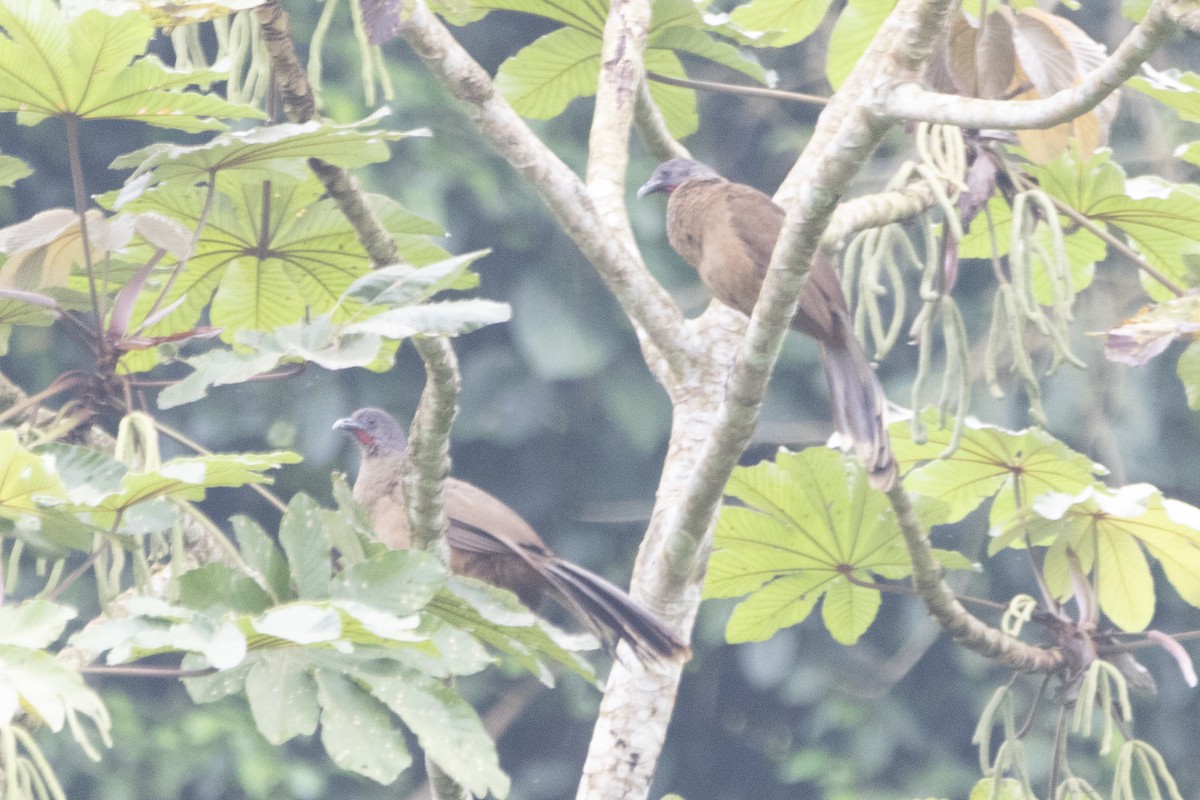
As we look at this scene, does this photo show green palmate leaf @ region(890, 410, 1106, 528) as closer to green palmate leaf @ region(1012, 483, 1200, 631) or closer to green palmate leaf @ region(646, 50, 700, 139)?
green palmate leaf @ region(1012, 483, 1200, 631)

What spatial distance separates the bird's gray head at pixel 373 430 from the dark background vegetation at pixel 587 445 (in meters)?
0.23

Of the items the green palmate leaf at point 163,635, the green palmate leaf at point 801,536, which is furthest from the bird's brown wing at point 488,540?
the green palmate leaf at point 163,635

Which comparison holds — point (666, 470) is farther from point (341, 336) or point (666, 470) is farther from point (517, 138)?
point (341, 336)

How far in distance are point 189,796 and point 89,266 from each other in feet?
9.38

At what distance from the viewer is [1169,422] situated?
387 centimetres

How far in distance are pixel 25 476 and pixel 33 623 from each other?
16cm

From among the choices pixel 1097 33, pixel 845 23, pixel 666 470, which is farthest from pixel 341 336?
pixel 1097 33

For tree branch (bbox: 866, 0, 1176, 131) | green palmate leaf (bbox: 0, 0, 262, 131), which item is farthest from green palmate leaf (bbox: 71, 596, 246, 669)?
tree branch (bbox: 866, 0, 1176, 131)

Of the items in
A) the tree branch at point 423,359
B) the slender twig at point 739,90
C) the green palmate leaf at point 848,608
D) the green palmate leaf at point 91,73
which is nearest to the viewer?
the green palmate leaf at point 91,73

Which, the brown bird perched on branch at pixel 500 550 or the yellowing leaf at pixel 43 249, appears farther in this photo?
the brown bird perched on branch at pixel 500 550

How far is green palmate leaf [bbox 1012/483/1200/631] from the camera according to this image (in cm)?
210

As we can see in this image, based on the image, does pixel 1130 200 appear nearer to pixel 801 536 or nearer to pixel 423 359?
pixel 801 536

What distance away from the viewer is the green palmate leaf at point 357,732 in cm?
124

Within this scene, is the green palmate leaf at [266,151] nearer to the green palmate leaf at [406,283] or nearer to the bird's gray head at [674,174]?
the green palmate leaf at [406,283]
